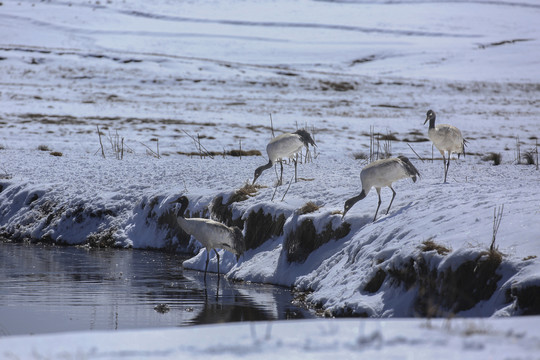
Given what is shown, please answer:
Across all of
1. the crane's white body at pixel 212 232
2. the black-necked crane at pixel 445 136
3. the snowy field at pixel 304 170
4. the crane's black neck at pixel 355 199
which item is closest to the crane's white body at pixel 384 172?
the crane's black neck at pixel 355 199

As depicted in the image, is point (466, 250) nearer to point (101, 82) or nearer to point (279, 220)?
point (279, 220)

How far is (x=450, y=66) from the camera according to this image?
70.8 meters

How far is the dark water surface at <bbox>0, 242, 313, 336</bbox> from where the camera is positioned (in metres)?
8.71

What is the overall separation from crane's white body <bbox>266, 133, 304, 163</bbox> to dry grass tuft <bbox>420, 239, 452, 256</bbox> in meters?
5.97

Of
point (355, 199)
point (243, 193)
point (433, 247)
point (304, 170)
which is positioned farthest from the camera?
point (304, 170)

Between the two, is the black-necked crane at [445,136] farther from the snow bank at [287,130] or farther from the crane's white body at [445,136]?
the snow bank at [287,130]

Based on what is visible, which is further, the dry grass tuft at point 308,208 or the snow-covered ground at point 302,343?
the dry grass tuft at point 308,208

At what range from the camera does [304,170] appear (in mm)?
16594

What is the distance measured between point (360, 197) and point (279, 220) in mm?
1803

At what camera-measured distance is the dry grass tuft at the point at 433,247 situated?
27.4ft

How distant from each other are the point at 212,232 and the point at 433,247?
174 inches

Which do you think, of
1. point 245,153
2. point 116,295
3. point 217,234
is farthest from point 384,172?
point 245,153

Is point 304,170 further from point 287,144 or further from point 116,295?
point 116,295

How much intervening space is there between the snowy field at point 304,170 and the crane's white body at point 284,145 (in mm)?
779
